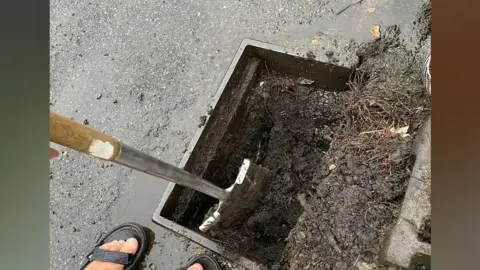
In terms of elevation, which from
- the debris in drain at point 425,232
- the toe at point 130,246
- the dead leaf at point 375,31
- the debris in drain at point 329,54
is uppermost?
the dead leaf at point 375,31

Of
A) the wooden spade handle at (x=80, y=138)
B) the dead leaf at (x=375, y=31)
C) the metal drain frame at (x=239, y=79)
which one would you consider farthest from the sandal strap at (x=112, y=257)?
the dead leaf at (x=375, y=31)

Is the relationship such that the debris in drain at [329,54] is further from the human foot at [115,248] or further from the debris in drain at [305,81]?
the human foot at [115,248]

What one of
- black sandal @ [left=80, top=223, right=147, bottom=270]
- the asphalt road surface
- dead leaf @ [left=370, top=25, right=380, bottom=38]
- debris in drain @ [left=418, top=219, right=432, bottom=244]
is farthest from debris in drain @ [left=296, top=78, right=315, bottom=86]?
black sandal @ [left=80, top=223, right=147, bottom=270]

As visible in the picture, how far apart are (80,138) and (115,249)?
101 cm

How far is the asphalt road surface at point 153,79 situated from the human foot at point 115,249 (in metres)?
0.08

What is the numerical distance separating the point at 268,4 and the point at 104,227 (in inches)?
47.9

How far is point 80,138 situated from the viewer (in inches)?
41.2

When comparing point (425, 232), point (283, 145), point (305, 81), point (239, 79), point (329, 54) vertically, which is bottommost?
point (425, 232)

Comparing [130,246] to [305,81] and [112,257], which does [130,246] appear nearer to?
[112,257]

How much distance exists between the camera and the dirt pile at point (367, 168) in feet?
5.34

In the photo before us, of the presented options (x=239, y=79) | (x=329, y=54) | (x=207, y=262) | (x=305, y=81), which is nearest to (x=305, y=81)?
(x=305, y=81)

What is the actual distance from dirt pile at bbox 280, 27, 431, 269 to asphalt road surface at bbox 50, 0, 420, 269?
0.42 ft
